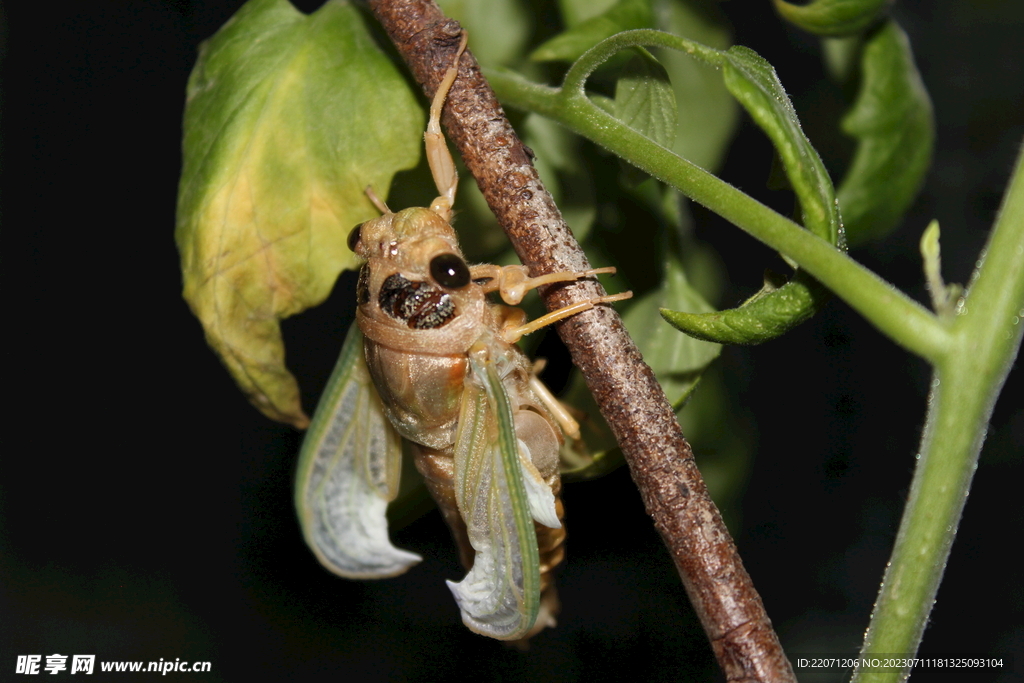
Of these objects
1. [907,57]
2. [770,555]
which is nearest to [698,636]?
[770,555]

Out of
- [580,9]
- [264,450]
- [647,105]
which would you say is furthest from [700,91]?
[264,450]

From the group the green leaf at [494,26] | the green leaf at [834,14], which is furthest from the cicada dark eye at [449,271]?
the green leaf at [834,14]

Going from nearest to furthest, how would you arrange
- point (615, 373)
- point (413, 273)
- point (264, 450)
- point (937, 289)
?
1. point (937, 289)
2. point (615, 373)
3. point (413, 273)
4. point (264, 450)

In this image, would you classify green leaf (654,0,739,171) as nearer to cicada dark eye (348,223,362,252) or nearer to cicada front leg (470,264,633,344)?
cicada front leg (470,264,633,344)

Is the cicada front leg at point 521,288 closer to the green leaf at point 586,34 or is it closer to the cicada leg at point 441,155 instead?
the cicada leg at point 441,155

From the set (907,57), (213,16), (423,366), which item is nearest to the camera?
(423,366)

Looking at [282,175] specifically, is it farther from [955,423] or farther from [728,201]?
[955,423]

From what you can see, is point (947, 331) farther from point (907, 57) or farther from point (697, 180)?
point (907, 57)

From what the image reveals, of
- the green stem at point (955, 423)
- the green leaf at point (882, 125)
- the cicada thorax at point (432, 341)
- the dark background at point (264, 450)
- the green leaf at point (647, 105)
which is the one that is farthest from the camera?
the dark background at point (264, 450)
